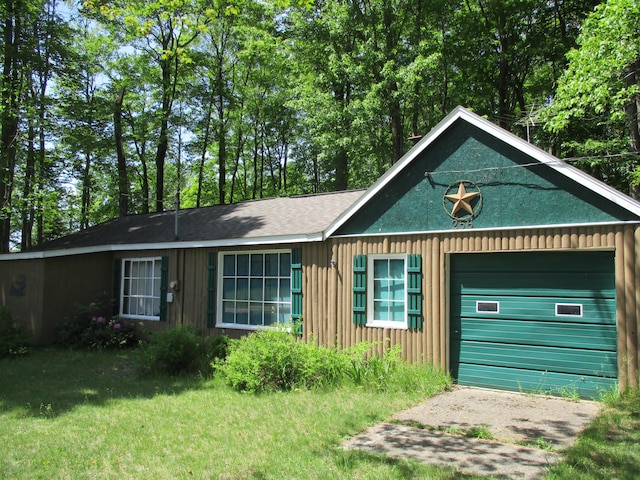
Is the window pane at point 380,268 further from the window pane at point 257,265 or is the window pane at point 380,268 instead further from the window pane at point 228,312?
the window pane at point 228,312

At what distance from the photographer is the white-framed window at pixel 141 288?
13289mm

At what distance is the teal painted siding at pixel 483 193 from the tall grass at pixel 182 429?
274 cm

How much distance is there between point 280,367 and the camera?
328 inches

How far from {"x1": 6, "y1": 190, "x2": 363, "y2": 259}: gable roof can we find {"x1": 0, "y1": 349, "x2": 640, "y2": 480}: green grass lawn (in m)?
3.45

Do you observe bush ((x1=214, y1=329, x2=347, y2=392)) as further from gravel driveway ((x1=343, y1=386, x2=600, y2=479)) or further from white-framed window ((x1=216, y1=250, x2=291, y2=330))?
white-framed window ((x1=216, y1=250, x2=291, y2=330))

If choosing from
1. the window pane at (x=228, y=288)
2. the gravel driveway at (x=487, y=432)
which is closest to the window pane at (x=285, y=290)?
the window pane at (x=228, y=288)

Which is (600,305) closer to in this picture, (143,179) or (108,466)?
(108,466)

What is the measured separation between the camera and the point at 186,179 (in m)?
30.8

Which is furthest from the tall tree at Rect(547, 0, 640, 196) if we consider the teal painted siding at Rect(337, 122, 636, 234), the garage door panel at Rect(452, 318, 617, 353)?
the garage door panel at Rect(452, 318, 617, 353)

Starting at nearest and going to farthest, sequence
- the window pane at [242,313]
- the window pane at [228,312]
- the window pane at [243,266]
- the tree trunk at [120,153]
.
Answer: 1. the window pane at [242,313]
2. the window pane at [243,266]
3. the window pane at [228,312]
4. the tree trunk at [120,153]

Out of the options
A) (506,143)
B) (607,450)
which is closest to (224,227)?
(506,143)

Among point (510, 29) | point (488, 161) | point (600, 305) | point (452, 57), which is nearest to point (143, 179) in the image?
point (452, 57)

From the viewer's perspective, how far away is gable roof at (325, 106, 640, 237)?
722cm

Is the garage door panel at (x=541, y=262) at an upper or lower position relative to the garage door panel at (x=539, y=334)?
upper
